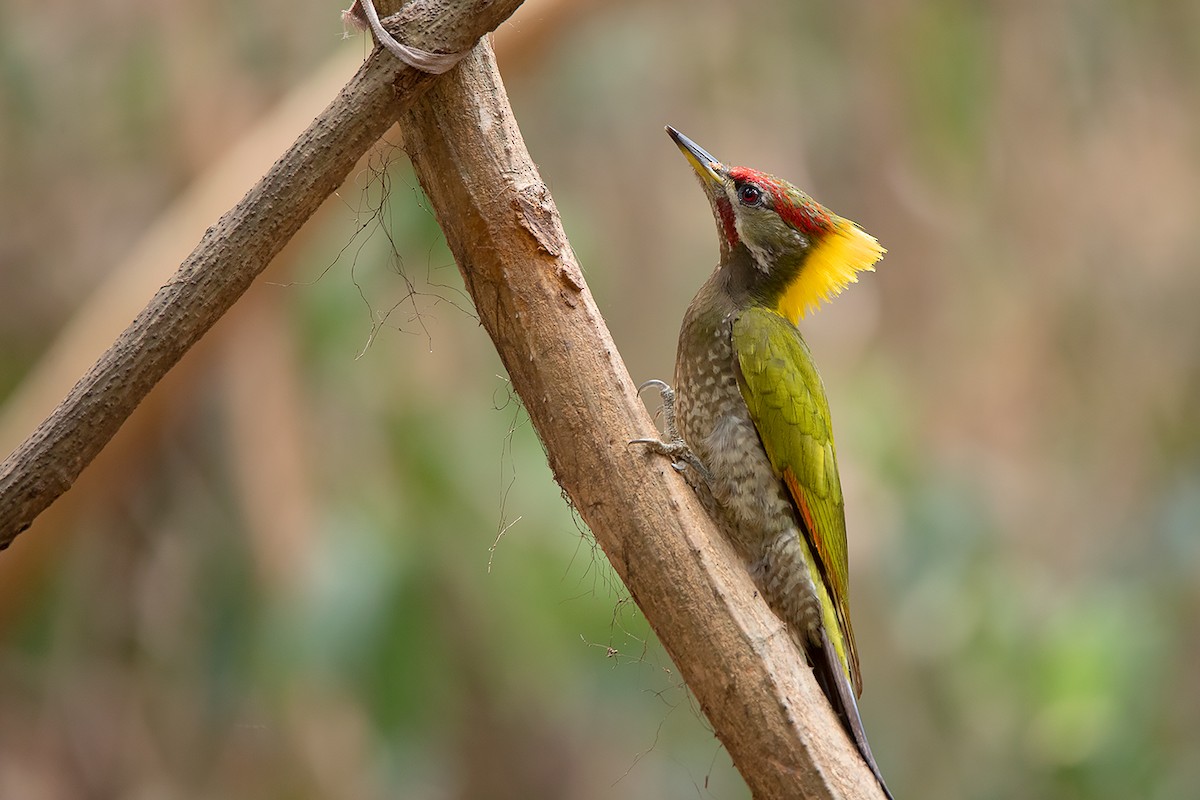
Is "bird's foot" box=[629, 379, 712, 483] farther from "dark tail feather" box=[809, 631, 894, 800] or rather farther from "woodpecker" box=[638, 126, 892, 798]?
"dark tail feather" box=[809, 631, 894, 800]

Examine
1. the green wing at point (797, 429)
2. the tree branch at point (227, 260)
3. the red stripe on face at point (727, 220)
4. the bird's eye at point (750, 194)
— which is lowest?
the tree branch at point (227, 260)

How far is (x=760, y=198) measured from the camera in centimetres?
244

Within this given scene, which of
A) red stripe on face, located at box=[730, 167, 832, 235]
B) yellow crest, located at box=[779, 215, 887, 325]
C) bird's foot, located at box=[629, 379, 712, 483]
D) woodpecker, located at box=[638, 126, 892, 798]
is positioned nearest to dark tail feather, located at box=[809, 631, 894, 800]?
woodpecker, located at box=[638, 126, 892, 798]

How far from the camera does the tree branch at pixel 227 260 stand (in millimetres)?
1420

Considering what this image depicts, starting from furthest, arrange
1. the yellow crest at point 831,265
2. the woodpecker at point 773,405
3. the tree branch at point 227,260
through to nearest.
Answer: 1. the yellow crest at point 831,265
2. the woodpecker at point 773,405
3. the tree branch at point 227,260

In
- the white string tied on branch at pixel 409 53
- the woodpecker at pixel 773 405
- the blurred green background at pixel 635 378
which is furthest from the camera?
the blurred green background at pixel 635 378

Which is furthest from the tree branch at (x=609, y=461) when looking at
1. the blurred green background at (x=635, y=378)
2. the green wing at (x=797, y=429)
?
the blurred green background at (x=635, y=378)

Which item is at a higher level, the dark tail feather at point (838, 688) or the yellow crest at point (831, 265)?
the yellow crest at point (831, 265)

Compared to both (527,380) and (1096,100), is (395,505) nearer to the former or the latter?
(527,380)

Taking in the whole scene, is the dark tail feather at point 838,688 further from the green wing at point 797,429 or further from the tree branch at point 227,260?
the tree branch at point 227,260

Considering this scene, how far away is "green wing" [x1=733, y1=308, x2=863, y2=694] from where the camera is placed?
7.57ft

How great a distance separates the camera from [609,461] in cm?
180

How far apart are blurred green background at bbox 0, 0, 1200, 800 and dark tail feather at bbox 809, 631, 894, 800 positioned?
0.88m

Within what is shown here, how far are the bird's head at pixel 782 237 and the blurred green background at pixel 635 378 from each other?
90cm
